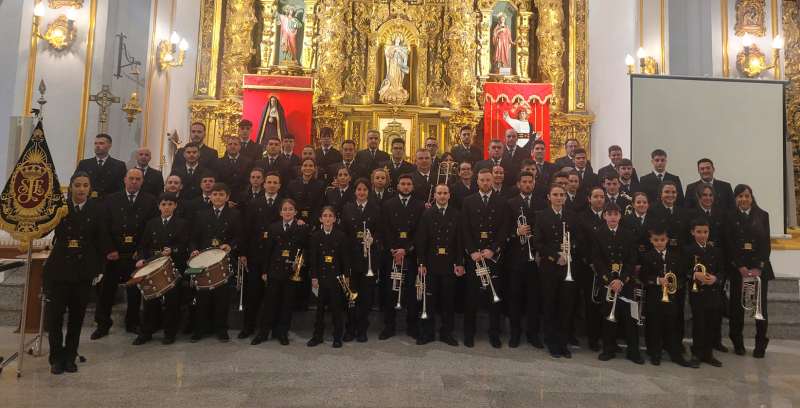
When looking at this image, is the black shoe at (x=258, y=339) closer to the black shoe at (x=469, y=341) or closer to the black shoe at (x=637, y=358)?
the black shoe at (x=469, y=341)

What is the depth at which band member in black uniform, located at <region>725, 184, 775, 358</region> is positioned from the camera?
5.54m

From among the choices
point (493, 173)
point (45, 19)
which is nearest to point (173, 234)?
point (493, 173)

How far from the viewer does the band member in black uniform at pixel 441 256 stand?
18.7 ft

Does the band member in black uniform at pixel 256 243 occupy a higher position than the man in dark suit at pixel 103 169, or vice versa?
the man in dark suit at pixel 103 169

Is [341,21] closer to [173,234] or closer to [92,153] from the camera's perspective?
[92,153]

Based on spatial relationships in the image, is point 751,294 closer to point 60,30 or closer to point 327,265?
point 327,265

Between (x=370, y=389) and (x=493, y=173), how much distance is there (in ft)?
10.1

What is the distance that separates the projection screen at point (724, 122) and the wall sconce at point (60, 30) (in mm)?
9381

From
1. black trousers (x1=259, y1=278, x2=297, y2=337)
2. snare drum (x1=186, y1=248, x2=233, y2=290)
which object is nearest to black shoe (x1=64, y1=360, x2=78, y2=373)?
snare drum (x1=186, y1=248, x2=233, y2=290)

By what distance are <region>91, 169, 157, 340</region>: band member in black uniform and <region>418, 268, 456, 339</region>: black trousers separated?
3.18 meters

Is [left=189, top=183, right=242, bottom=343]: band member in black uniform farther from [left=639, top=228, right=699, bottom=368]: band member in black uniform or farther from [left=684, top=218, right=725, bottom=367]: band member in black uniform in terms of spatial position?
[left=684, top=218, right=725, bottom=367]: band member in black uniform

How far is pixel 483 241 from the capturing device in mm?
5727

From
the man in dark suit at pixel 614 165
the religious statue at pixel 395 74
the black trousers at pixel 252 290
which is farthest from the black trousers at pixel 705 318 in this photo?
the religious statue at pixel 395 74

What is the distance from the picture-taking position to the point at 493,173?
621cm
